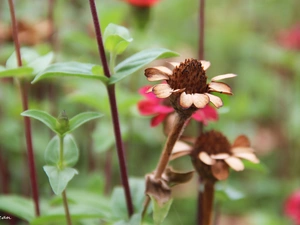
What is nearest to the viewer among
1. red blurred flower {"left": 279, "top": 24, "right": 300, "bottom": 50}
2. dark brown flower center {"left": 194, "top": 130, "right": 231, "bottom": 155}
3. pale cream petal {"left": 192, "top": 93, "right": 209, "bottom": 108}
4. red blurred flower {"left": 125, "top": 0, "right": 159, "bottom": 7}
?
pale cream petal {"left": 192, "top": 93, "right": 209, "bottom": 108}

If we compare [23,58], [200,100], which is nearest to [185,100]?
[200,100]

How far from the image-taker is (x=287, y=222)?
1000 millimetres

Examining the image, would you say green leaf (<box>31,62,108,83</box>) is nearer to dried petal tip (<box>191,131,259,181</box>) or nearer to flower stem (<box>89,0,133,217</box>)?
flower stem (<box>89,0,133,217</box>)

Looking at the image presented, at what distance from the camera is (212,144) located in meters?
0.53

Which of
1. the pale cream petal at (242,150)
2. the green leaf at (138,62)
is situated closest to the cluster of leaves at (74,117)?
the green leaf at (138,62)

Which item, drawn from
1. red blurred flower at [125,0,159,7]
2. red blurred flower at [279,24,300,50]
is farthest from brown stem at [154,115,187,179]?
red blurred flower at [279,24,300,50]

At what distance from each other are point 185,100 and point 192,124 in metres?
0.59

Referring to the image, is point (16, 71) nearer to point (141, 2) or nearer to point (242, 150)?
point (242, 150)

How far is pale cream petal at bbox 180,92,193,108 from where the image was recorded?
0.42m

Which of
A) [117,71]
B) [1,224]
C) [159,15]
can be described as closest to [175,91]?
[117,71]

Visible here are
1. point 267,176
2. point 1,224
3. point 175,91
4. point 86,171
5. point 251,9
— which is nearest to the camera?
point 175,91

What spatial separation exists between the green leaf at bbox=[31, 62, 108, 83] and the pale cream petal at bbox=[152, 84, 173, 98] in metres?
0.06

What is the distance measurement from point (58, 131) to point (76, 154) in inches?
1.5

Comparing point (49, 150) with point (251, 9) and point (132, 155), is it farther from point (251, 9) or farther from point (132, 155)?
point (251, 9)
